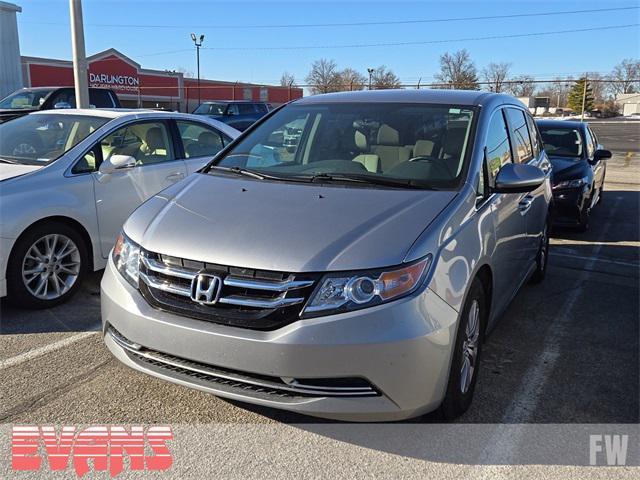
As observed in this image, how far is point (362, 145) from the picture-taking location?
152 inches

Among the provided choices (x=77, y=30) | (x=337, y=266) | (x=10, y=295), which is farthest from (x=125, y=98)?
(x=337, y=266)

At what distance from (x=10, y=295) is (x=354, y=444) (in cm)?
300

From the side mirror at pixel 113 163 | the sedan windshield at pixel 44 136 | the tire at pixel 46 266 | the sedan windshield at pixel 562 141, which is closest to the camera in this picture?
the tire at pixel 46 266

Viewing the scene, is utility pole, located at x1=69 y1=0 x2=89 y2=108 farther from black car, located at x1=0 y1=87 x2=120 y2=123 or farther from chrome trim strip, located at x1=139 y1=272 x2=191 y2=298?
chrome trim strip, located at x1=139 y1=272 x2=191 y2=298

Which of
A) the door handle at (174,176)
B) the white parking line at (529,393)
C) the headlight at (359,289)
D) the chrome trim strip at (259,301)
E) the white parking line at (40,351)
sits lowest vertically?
the white parking line at (529,393)

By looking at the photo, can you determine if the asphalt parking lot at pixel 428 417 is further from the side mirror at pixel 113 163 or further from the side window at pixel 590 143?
the side window at pixel 590 143

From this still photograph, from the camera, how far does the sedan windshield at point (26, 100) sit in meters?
13.0

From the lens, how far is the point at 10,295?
14.4 feet

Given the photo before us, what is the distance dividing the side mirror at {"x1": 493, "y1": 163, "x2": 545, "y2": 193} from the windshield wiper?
522mm

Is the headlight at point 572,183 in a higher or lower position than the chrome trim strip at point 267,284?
lower

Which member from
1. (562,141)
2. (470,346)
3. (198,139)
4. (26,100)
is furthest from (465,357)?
(26,100)

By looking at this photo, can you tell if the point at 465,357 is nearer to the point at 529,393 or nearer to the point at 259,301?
the point at 529,393

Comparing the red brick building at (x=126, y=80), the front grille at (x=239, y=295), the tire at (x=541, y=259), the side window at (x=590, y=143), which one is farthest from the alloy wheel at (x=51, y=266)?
the red brick building at (x=126, y=80)

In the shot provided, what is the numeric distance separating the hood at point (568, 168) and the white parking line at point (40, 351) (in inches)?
254
